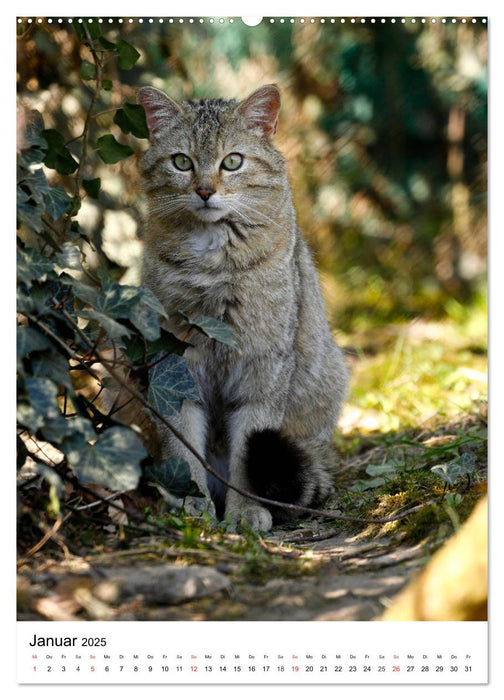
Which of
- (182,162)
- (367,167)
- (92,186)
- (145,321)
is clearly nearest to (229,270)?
(182,162)

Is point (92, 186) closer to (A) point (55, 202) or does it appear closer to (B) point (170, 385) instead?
(A) point (55, 202)

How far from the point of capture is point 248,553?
1909 mm

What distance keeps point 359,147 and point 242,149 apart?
8.90 feet

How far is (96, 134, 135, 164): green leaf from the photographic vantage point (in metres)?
2.32

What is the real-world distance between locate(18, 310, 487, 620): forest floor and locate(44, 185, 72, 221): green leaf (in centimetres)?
71

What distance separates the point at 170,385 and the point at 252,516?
1.65ft

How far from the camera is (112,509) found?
6.64 feet

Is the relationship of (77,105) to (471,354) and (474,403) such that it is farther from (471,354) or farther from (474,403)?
(471,354)

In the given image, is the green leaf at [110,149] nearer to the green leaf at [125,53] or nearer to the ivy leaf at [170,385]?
the green leaf at [125,53]

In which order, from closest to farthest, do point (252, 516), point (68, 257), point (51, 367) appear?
point (51, 367)
point (68, 257)
point (252, 516)

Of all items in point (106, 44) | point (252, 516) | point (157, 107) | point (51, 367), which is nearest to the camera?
point (51, 367)

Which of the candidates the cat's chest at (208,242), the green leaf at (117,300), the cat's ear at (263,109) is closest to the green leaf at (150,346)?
the green leaf at (117,300)

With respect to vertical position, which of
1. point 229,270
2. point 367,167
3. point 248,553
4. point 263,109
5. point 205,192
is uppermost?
point 367,167
